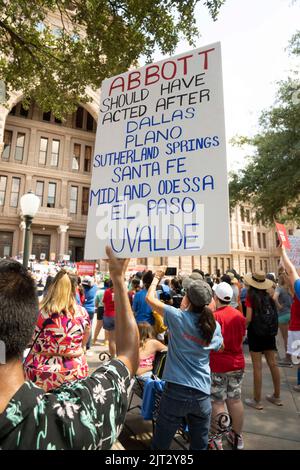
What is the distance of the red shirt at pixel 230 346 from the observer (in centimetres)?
350

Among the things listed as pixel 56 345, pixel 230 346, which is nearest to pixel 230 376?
pixel 230 346

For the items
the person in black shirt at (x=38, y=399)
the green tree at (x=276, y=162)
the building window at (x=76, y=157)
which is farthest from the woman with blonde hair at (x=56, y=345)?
the building window at (x=76, y=157)

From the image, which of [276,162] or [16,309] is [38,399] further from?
[276,162]

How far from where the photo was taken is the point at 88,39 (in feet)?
24.0

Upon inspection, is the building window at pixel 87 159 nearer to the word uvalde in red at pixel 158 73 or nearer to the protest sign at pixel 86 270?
the protest sign at pixel 86 270

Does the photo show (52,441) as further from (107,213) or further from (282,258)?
(282,258)

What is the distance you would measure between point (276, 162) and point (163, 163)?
13.8 meters

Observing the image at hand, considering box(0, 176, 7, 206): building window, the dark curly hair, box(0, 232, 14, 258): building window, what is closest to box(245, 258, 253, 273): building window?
box(0, 232, 14, 258): building window

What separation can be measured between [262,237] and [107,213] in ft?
178

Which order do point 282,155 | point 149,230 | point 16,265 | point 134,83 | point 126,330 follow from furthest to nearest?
1. point 282,155
2. point 134,83
3. point 149,230
4. point 126,330
5. point 16,265

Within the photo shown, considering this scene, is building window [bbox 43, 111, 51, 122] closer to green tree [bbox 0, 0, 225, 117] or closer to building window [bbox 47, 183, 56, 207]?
building window [bbox 47, 183, 56, 207]

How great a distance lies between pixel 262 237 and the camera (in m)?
52.7

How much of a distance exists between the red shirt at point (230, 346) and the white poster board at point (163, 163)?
2.22m

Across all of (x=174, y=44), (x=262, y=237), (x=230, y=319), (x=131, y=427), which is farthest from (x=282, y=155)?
(x=262, y=237)
